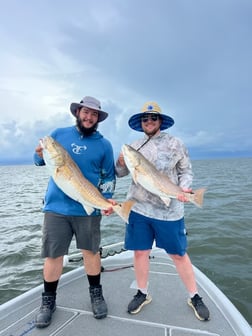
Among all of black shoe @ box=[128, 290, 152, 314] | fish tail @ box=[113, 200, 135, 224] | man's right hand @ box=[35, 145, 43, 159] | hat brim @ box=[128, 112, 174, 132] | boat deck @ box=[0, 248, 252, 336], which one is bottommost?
boat deck @ box=[0, 248, 252, 336]

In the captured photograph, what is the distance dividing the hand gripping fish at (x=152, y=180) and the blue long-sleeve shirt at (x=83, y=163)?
0.35m

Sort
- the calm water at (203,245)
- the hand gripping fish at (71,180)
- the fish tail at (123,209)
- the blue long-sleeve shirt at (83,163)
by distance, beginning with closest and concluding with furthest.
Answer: the hand gripping fish at (71,180) → the fish tail at (123,209) → the blue long-sleeve shirt at (83,163) → the calm water at (203,245)

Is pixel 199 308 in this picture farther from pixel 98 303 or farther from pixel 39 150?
pixel 39 150

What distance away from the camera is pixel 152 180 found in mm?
3533

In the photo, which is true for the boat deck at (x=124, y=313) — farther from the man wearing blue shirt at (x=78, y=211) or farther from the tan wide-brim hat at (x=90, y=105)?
the tan wide-brim hat at (x=90, y=105)

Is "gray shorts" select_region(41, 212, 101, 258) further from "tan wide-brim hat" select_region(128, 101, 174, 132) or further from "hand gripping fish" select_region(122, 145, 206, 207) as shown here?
"tan wide-brim hat" select_region(128, 101, 174, 132)

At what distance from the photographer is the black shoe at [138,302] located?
12.1ft

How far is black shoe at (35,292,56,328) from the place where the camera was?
3.40 meters

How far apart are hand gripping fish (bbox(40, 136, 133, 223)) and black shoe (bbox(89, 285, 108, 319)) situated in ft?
3.63

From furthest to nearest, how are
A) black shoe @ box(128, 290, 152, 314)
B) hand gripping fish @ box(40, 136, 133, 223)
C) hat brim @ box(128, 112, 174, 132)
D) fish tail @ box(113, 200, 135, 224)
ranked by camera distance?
hat brim @ box(128, 112, 174, 132)
black shoe @ box(128, 290, 152, 314)
fish tail @ box(113, 200, 135, 224)
hand gripping fish @ box(40, 136, 133, 223)

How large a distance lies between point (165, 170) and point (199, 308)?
5.74 feet

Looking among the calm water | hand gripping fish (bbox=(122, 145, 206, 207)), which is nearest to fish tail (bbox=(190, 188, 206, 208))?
hand gripping fish (bbox=(122, 145, 206, 207))

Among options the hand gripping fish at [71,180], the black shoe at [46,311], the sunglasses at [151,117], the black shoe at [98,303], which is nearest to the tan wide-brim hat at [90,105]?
the sunglasses at [151,117]

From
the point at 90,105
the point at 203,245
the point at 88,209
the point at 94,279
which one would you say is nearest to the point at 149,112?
the point at 90,105
